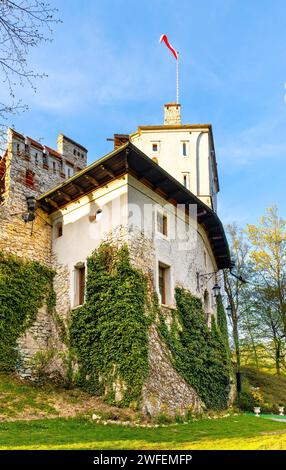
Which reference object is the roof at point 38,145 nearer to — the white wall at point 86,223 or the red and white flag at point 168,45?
the white wall at point 86,223

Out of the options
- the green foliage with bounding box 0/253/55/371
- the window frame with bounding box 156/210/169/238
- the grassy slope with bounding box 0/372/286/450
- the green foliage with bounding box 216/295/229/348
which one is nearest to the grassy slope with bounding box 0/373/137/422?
the grassy slope with bounding box 0/372/286/450

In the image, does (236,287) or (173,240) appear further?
(236,287)

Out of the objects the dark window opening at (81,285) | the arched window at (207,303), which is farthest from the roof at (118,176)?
the arched window at (207,303)

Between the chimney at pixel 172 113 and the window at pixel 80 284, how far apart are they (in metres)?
14.3

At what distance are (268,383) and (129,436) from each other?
19.1m

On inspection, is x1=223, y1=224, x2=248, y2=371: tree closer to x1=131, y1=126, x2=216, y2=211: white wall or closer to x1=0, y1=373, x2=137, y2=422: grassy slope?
x1=131, y1=126, x2=216, y2=211: white wall

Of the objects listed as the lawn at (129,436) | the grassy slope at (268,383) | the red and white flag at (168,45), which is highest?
the red and white flag at (168,45)

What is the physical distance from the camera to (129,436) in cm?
985

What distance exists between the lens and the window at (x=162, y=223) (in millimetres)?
16406

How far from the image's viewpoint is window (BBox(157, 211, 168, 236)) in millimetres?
16406

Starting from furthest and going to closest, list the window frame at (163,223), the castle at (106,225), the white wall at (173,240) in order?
1. the window frame at (163,223)
2. the white wall at (173,240)
3. the castle at (106,225)

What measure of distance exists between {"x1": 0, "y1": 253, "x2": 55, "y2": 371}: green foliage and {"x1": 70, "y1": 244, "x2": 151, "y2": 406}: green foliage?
4.92ft

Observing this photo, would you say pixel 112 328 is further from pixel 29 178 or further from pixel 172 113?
pixel 172 113

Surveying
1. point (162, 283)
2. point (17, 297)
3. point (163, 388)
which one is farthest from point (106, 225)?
point (163, 388)
